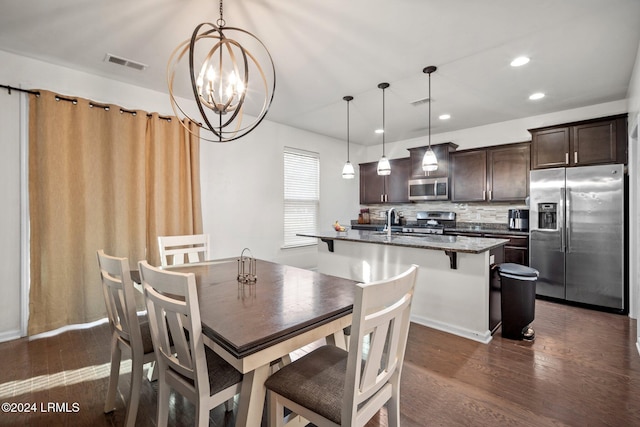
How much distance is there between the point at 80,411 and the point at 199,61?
292 cm

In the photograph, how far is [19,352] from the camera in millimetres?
2453

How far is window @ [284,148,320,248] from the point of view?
199 inches

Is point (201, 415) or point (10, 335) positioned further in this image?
point (10, 335)

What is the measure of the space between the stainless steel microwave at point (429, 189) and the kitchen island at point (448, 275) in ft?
7.11

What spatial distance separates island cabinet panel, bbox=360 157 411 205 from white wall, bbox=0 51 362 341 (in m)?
0.27

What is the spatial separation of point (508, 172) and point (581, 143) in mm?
946

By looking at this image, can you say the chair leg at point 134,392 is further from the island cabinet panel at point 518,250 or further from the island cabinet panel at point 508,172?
the island cabinet panel at point 508,172

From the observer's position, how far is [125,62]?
284 centimetres

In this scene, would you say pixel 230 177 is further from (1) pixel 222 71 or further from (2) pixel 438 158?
(2) pixel 438 158

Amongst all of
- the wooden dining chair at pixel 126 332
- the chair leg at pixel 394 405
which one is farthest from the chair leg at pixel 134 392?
the chair leg at pixel 394 405

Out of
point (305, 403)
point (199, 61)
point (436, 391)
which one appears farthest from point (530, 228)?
point (199, 61)

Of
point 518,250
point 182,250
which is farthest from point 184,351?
point 518,250

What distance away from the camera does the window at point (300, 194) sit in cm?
506

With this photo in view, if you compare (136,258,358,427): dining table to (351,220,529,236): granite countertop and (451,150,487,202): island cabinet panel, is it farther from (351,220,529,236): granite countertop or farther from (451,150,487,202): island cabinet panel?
(451,150,487,202): island cabinet panel
